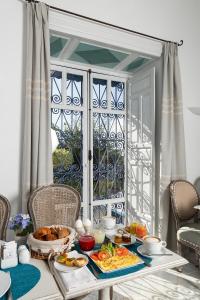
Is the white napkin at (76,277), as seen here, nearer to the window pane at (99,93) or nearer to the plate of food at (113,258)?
the plate of food at (113,258)

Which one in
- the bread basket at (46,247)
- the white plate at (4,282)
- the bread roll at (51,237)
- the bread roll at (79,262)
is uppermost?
the bread roll at (51,237)

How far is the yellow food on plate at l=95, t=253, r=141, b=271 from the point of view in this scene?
121cm

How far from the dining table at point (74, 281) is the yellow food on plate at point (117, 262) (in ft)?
0.20

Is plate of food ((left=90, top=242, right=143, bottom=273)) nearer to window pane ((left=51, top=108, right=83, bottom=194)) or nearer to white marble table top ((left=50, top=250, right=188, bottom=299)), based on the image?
white marble table top ((left=50, top=250, right=188, bottom=299))

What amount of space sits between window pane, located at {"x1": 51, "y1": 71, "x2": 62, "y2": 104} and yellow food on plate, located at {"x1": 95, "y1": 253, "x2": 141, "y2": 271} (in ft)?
7.94

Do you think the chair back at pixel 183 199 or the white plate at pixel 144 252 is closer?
the white plate at pixel 144 252

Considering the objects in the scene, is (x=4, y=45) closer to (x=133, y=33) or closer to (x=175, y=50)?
(x=133, y=33)

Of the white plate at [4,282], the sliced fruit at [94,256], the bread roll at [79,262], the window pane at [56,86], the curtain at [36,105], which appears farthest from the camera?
the window pane at [56,86]

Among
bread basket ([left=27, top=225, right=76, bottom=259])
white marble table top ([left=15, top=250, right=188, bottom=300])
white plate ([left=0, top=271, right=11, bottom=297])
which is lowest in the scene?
white marble table top ([left=15, top=250, right=188, bottom=300])

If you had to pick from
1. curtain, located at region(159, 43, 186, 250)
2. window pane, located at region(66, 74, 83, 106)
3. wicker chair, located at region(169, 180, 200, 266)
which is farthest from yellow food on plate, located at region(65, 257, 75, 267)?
window pane, located at region(66, 74, 83, 106)

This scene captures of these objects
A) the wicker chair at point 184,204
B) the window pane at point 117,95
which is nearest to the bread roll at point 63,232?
the wicker chair at point 184,204

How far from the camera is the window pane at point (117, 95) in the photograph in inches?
147

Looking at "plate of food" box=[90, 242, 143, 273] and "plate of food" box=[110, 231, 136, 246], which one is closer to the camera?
"plate of food" box=[90, 242, 143, 273]

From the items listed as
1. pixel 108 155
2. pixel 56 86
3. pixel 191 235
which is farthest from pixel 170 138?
pixel 56 86
